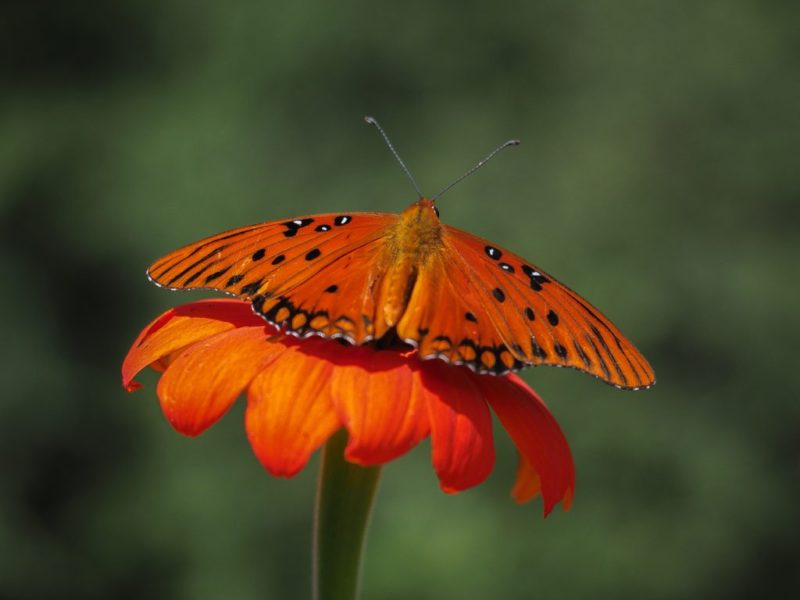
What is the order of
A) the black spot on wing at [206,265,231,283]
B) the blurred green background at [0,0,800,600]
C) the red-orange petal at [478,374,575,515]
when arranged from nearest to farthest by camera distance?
the red-orange petal at [478,374,575,515], the black spot on wing at [206,265,231,283], the blurred green background at [0,0,800,600]

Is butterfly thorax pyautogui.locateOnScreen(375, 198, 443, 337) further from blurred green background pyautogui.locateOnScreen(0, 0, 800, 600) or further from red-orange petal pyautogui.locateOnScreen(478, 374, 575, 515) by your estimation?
blurred green background pyautogui.locateOnScreen(0, 0, 800, 600)

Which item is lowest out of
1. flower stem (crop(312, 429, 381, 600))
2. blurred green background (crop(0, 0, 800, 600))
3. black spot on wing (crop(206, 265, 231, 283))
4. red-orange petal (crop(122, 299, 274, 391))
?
flower stem (crop(312, 429, 381, 600))

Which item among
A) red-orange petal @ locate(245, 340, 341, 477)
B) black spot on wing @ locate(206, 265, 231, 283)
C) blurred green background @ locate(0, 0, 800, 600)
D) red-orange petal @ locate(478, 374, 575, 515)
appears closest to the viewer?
red-orange petal @ locate(245, 340, 341, 477)

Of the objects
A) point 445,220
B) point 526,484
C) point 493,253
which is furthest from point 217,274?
point 445,220

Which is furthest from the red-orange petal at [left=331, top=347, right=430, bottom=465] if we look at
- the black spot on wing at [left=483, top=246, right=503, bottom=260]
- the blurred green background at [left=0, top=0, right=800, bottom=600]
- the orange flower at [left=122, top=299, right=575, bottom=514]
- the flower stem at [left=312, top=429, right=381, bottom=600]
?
the blurred green background at [left=0, top=0, right=800, bottom=600]

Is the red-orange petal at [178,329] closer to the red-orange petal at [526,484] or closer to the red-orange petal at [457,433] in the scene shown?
the red-orange petal at [457,433]

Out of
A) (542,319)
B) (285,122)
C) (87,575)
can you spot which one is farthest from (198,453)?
(542,319)
